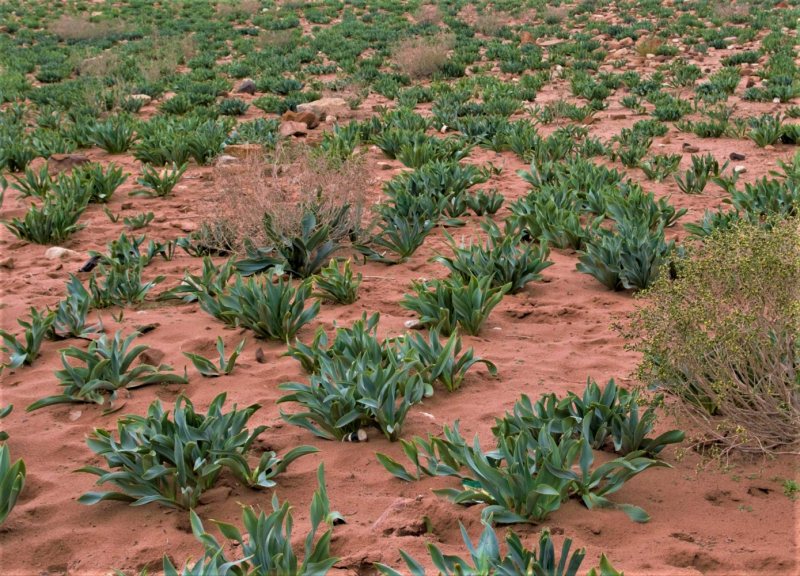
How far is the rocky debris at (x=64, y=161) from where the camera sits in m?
7.50

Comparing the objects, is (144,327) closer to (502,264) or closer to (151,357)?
(151,357)

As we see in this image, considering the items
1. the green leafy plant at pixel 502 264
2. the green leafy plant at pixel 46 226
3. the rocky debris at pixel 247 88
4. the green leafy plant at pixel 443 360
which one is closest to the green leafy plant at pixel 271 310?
the green leafy plant at pixel 443 360

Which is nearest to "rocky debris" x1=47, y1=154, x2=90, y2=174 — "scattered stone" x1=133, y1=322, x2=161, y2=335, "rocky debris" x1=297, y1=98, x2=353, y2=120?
"rocky debris" x1=297, y1=98, x2=353, y2=120

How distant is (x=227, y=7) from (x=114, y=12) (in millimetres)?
3591

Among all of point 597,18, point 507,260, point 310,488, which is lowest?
point 310,488

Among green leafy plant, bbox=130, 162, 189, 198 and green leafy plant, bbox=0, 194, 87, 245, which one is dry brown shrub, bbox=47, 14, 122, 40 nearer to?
green leafy plant, bbox=130, 162, 189, 198

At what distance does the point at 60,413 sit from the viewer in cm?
337

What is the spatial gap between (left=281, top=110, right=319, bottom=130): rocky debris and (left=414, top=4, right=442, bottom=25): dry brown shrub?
11344 mm

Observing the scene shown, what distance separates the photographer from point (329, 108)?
1051 centimetres

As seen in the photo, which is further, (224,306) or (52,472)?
(224,306)

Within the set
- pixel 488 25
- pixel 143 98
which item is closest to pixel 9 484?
pixel 143 98

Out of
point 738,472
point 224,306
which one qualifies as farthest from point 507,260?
point 738,472

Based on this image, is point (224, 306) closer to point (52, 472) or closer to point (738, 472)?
point (52, 472)

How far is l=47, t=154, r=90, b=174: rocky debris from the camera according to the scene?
750 centimetres
